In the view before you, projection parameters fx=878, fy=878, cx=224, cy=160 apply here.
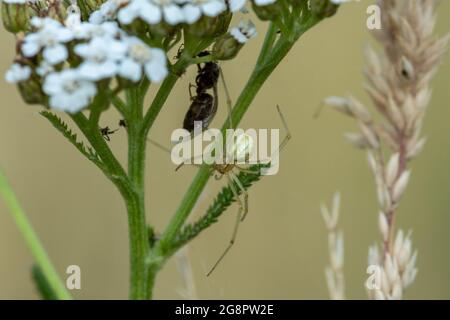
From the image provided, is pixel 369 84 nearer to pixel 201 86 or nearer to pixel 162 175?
pixel 201 86

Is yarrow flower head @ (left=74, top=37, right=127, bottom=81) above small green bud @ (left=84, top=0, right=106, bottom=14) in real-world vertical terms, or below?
below

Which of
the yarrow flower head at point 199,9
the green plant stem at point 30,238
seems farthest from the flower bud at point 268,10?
the green plant stem at point 30,238

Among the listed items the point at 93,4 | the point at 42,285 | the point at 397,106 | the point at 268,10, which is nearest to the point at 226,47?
the point at 268,10

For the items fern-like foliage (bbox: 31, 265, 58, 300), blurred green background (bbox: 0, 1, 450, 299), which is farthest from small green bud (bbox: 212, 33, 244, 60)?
blurred green background (bbox: 0, 1, 450, 299)

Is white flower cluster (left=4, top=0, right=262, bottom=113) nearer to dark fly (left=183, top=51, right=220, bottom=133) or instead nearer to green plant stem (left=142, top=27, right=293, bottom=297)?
green plant stem (left=142, top=27, right=293, bottom=297)

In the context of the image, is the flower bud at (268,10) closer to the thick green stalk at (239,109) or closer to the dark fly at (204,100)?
the thick green stalk at (239,109)

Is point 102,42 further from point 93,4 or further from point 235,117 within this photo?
point 235,117
